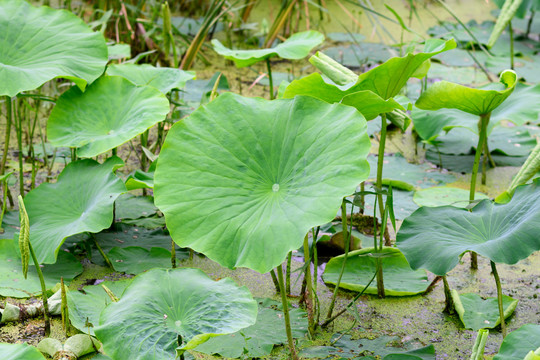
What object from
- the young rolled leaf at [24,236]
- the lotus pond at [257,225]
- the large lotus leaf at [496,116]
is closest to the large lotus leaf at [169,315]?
the lotus pond at [257,225]

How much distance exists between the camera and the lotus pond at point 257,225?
1264 millimetres

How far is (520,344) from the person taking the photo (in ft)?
3.86

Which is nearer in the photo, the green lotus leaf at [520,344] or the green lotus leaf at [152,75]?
the green lotus leaf at [520,344]

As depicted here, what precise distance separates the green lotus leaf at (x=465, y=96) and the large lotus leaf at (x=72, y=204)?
0.93m

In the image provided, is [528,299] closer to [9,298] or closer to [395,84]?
[395,84]

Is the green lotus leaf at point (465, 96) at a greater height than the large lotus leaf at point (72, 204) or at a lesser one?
greater

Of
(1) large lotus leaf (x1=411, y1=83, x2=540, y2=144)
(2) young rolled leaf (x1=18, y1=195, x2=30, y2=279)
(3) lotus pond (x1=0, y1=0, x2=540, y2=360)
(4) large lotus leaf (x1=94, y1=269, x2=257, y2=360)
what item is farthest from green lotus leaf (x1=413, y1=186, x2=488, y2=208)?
(2) young rolled leaf (x1=18, y1=195, x2=30, y2=279)

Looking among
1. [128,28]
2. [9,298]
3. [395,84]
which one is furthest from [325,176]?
[128,28]

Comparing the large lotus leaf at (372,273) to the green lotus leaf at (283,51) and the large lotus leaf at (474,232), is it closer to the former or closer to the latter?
the large lotus leaf at (474,232)

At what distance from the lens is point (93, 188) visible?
5.82 feet

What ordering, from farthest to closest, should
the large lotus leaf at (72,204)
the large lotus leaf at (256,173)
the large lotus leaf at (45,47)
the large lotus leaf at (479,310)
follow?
the large lotus leaf at (45,47) < the large lotus leaf at (72,204) < the large lotus leaf at (479,310) < the large lotus leaf at (256,173)

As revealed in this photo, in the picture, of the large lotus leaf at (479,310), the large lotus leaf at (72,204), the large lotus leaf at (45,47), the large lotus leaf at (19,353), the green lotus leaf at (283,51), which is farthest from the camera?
the green lotus leaf at (283,51)

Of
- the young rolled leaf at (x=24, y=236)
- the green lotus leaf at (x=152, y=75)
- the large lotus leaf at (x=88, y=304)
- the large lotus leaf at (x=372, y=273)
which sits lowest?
the large lotus leaf at (x=88, y=304)

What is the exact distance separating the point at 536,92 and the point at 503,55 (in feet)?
5.66
